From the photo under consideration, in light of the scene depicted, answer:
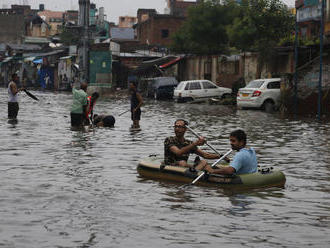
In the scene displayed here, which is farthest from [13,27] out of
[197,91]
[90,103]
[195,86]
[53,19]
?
[90,103]

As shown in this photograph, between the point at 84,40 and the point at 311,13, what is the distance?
34.4 m

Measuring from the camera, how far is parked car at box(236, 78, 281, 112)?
32.7 metres

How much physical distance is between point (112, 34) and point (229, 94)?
52.7 meters

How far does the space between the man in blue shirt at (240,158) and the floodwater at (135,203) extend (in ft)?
1.20

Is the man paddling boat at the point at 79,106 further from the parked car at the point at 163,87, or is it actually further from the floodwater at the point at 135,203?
the parked car at the point at 163,87

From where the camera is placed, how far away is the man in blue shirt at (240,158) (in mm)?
9719

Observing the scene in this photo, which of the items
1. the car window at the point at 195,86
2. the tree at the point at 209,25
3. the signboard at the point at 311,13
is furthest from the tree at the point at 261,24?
the tree at the point at 209,25

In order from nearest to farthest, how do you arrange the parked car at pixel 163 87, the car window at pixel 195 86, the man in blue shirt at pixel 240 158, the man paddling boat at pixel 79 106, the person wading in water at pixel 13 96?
the man in blue shirt at pixel 240 158 < the man paddling boat at pixel 79 106 < the person wading in water at pixel 13 96 < the car window at pixel 195 86 < the parked car at pixel 163 87

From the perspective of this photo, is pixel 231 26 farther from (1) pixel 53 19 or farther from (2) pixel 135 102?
(1) pixel 53 19

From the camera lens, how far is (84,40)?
70250mm

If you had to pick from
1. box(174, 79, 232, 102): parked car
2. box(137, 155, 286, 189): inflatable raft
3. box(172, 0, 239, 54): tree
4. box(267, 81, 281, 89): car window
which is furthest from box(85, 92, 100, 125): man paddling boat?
box(172, 0, 239, 54): tree

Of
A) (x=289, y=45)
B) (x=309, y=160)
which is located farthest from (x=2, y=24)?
(x=309, y=160)

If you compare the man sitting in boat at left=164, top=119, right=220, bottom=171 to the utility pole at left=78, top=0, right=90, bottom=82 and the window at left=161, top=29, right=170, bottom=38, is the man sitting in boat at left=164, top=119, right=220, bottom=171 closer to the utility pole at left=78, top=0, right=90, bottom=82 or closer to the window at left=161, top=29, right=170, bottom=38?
the utility pole at left=78, top=0, right=90, bottom=82

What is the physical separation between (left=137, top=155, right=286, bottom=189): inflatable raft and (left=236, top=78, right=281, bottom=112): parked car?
22.2 metres
